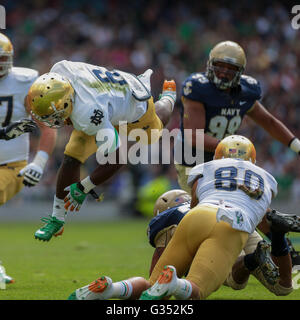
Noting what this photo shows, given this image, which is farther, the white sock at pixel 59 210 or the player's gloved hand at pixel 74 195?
the white sock at pixel 59 210

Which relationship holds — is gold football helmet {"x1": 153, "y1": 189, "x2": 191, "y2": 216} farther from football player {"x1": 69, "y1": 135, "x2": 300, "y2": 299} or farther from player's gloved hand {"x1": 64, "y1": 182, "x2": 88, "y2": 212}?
player's gloved hand {"x1": 64, "y1": 182, "x2": 88, "y2": 212}

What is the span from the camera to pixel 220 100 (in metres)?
7.02

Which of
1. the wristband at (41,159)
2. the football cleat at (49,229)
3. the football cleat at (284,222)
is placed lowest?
the football cleat at (49,229)

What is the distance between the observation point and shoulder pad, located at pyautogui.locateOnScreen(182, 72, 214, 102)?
7012 mm

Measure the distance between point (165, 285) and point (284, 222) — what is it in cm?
105

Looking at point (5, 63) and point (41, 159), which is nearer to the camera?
point (41, 159)

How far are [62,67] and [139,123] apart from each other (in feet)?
2.92

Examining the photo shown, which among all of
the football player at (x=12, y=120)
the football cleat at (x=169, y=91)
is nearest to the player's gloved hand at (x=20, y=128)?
the football player at (x=12, y=120)

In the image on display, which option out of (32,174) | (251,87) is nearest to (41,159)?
(32,174)

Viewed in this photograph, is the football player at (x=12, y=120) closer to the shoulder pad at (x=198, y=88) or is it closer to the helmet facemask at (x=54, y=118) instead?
the helmet facemask at (x=54, y=118)

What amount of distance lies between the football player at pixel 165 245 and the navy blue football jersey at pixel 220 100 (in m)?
1.44

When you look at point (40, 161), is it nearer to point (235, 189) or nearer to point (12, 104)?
point (12, 104)

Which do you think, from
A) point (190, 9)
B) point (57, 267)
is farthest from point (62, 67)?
point (190, 9)

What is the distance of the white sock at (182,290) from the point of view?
4.30m
